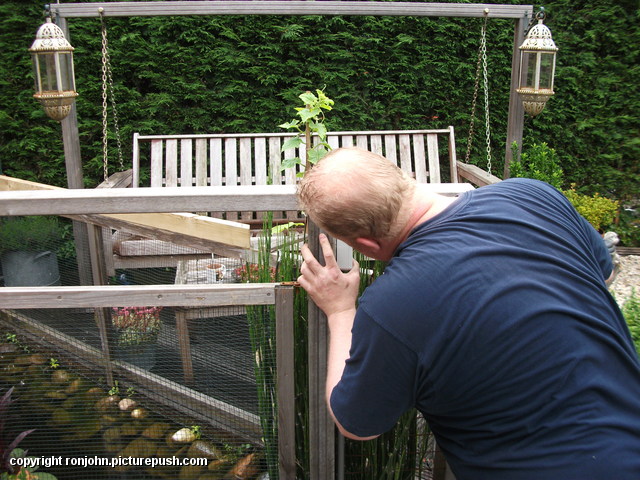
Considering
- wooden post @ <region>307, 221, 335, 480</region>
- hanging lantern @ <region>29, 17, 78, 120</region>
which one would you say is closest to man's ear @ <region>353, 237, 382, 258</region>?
wooden post @ <region>307, 221, 335, 480</region>

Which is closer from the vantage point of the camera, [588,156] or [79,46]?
[79,46]

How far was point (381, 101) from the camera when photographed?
6195 mm

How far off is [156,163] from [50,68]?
60.0 inches

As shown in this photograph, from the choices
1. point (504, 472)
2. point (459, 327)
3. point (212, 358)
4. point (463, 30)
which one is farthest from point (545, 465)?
A: point (463, 30)

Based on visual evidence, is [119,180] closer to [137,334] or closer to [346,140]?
[346,140]

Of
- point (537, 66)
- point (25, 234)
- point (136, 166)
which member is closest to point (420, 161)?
point (537, 66)

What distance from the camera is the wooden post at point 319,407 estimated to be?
1.70 metres

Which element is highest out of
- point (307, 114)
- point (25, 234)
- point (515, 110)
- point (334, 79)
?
point (334, 79)

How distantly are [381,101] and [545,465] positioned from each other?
18.0ft

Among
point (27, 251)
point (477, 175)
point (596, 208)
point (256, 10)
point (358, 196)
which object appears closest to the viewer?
point (358, 196)

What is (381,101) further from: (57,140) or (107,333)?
(107,333)

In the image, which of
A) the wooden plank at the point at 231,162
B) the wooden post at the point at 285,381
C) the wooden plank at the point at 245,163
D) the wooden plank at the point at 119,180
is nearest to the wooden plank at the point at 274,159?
the wooden plank at the point at 245,163

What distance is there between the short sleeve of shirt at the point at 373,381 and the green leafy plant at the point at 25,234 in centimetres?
263

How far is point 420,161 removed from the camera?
5355 mm
